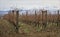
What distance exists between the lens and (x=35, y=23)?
3.46 metres

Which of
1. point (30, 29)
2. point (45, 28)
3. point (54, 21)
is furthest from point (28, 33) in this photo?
point (54, 21)

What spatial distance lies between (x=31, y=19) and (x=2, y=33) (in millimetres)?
664

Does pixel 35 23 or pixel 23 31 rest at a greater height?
pixel 35 23

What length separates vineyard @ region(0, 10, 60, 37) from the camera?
3391mm

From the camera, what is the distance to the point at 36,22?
3449mm

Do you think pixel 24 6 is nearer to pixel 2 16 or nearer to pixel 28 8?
pixel 28 8

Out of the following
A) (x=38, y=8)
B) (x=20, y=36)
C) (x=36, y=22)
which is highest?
(x=38, y=8)

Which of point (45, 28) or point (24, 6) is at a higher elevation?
point (24, 6)

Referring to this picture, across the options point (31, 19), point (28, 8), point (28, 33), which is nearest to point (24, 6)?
point (28, 8)

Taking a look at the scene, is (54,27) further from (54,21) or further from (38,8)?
(38,8)

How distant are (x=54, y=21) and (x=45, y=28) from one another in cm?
24

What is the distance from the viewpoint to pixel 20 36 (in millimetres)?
3377

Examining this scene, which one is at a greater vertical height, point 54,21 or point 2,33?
point 54,21

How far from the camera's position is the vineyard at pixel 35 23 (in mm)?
3391
